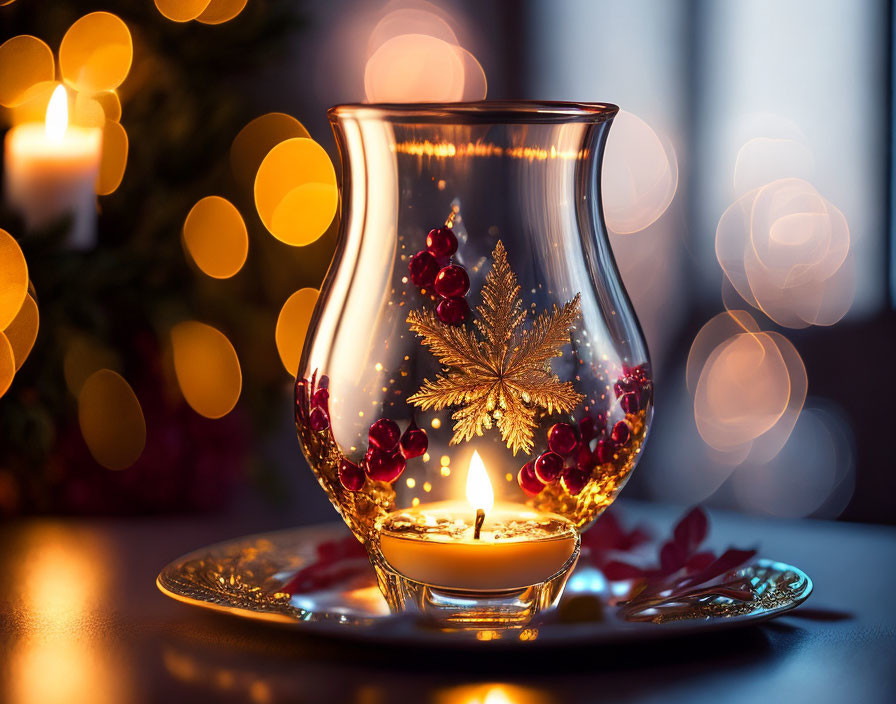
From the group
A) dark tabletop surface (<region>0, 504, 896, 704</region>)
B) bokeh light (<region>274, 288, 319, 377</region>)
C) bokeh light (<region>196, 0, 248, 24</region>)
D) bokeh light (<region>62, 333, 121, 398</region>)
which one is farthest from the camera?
bokeh light (<region>274, 288, 319, 377</region>)

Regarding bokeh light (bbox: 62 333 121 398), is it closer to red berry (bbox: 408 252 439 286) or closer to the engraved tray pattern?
the engraved tray pattern

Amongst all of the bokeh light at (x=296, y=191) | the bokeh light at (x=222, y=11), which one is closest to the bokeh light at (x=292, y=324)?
the bokeh light at (x=296, y=191)

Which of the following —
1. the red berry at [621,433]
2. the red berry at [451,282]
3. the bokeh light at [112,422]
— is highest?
the red berry at [451,282]

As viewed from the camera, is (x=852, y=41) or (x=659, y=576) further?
(x=852, y=41)

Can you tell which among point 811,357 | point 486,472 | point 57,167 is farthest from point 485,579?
point 811,357

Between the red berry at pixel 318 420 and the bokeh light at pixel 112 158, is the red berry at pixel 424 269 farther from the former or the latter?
the bokeh light at pixel 112 158

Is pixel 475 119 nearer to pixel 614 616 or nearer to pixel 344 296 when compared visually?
pixel 344 296

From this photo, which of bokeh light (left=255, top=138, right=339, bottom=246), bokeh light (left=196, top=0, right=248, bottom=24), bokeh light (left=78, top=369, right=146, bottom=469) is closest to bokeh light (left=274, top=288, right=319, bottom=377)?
bokeh light (left=255, top=138, right=339, bottom=246)
